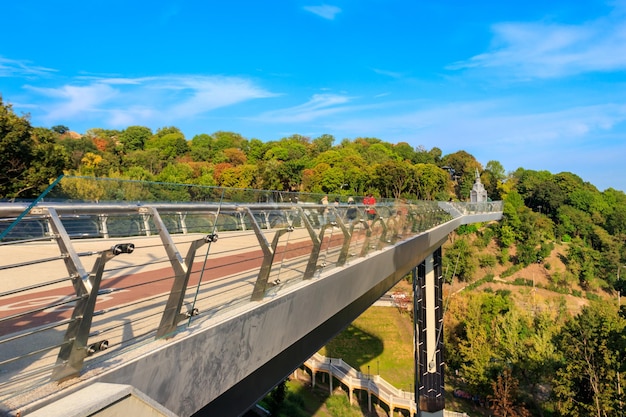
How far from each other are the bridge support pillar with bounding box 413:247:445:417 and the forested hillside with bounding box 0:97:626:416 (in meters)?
8.67

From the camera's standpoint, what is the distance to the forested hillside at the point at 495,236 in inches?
880

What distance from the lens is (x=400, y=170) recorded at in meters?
56.6

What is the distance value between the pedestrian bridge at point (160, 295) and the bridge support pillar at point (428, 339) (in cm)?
1267

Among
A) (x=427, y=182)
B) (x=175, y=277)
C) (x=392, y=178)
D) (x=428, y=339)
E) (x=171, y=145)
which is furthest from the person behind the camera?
(x=171, y=145)

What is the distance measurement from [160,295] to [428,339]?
16.2m

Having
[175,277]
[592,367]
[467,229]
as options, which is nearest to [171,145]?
[467,229]

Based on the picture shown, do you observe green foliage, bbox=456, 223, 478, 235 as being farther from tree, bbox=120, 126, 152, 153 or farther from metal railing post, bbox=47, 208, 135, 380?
tree, bbox=120, 126, 152, 153

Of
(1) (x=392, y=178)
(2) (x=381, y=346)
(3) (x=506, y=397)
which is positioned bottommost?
(2) (x=381, y=346)

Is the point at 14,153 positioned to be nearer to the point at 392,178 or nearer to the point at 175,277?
the point at 175,277

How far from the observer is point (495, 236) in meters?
60.6

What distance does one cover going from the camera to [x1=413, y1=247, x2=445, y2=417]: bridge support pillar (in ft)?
54.5

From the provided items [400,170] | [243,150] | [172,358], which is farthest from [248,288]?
[243,150]

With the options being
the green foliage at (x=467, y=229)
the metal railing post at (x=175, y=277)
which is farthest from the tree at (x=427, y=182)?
the metal railing post at (x=175, y=277)

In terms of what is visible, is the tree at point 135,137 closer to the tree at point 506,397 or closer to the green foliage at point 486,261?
the green foliage at point 486,261
